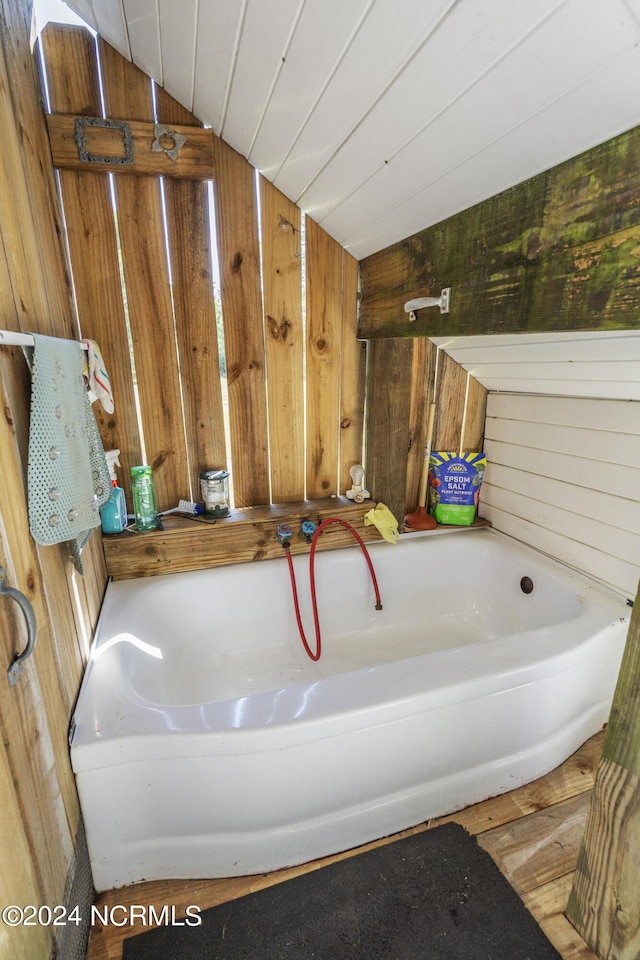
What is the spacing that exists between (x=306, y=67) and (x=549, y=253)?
69cm

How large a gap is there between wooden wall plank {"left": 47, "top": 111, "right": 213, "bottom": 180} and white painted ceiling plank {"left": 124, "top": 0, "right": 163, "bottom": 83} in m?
0.14

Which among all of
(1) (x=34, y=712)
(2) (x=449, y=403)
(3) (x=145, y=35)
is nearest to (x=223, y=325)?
(3) (x=145, y=35)

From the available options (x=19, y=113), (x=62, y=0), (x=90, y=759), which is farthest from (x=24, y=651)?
(x=62, y=0)

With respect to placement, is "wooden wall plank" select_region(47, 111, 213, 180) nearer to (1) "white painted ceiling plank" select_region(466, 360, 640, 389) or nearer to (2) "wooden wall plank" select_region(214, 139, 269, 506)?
(2) "wooden wall plank" select_region(214, 139, 269, 506)

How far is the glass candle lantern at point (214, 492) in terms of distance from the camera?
1.71 meters

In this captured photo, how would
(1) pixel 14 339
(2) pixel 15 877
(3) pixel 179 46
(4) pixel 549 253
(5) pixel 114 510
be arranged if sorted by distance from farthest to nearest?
(5) pixel 114 510, (3) pixel 179 46, (4) pixel 549 253, (1) pixel 14 339, (2) pixel 15 877

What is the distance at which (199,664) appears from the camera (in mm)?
1622

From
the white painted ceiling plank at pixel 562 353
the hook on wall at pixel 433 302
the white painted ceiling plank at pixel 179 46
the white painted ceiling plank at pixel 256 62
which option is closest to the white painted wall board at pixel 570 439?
the white painted ceiling plank at pixel 562 353

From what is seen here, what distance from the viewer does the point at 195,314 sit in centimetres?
163

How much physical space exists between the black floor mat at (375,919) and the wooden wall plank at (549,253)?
1.31 m

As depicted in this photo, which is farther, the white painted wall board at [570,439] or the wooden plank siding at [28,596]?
the white painted wall board at [570,439]

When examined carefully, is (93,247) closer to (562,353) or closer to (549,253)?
(549,253)

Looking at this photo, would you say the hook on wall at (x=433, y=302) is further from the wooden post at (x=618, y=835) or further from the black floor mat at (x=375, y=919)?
the black floor mat at (x=375, y=919)

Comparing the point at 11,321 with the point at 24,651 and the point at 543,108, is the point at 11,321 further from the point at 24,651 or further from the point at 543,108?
the point at 543,108
